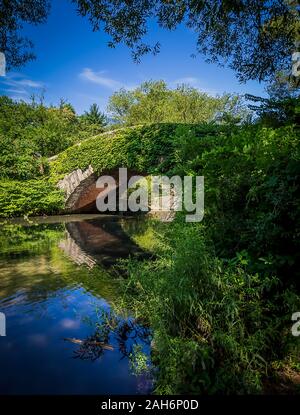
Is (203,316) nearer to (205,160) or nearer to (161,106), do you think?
(205,160)

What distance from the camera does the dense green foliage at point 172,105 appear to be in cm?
3466

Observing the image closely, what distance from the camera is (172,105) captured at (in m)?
34.9

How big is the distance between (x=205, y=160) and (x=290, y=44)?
3298 mm

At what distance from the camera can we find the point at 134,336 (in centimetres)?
382

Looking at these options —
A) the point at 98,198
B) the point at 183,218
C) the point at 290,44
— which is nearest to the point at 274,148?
the point at 183,218

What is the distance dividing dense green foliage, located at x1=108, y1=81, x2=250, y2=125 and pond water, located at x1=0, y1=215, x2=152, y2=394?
2857 centimetres

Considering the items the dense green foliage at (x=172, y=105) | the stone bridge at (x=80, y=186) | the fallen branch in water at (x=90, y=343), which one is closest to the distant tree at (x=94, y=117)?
the dense green foliage at (x=172, y=105)

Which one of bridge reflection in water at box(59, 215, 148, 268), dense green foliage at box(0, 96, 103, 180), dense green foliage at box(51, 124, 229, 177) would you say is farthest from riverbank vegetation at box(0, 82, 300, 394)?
dense green foliage at box(0, 96, 103, 180)

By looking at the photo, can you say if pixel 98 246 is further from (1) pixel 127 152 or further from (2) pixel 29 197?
(2) pixel 29 197

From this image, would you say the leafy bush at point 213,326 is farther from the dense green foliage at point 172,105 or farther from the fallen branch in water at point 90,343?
the dense green foliage at point 172,105

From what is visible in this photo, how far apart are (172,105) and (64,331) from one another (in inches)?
1328

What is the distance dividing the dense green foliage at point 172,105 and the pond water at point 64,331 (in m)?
28.6

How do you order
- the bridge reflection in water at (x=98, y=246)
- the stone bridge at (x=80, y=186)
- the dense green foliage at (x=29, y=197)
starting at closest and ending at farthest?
the bridge reflection in water at (x=98, y=246) → the dense green foliage at (x=29, y=197) → the stone bridge at (x=80, y=186)

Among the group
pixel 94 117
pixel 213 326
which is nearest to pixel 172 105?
pixel 94 117
